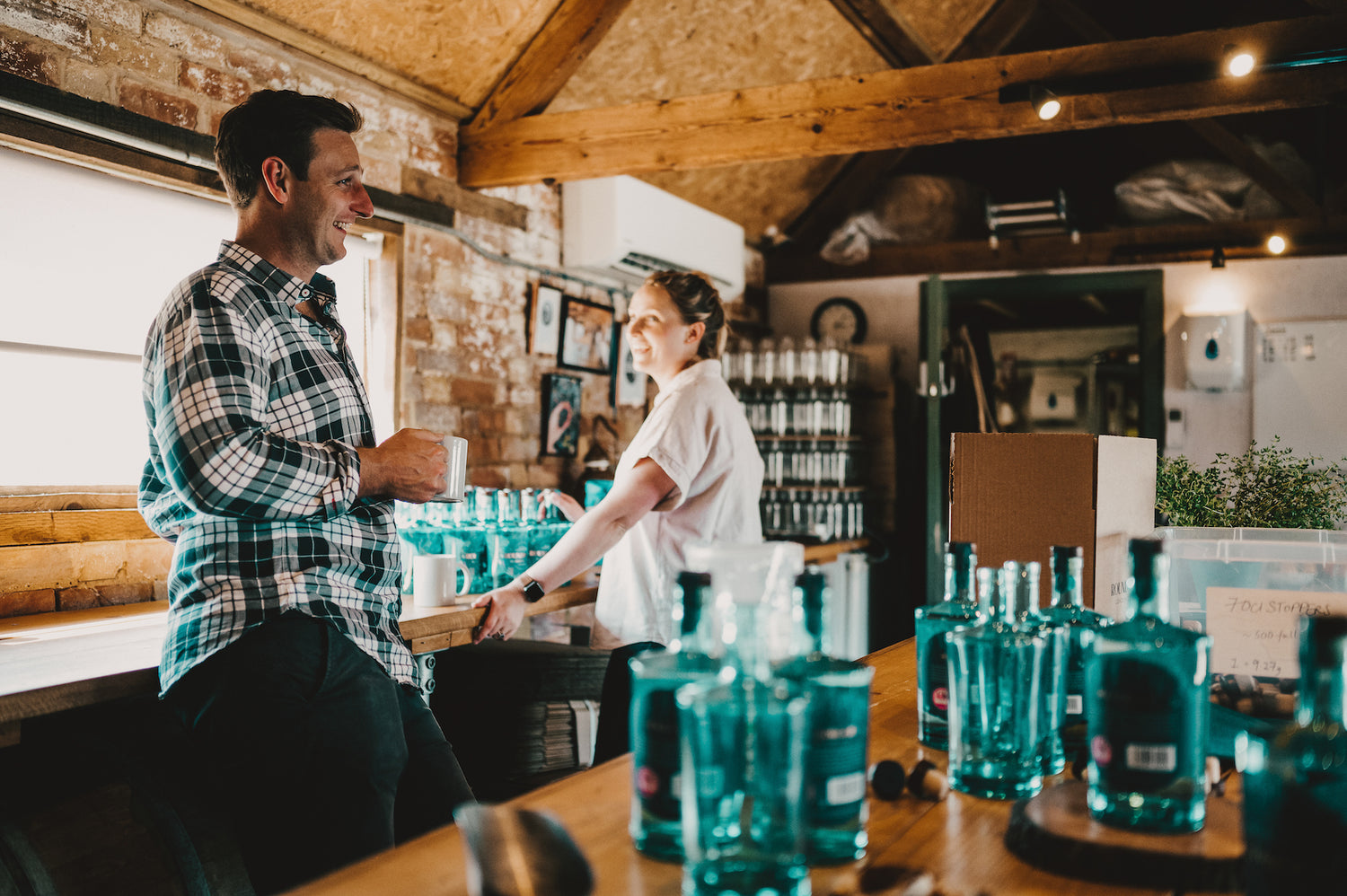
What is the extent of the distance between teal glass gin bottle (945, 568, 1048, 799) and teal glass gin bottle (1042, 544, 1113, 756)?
0.09 metres

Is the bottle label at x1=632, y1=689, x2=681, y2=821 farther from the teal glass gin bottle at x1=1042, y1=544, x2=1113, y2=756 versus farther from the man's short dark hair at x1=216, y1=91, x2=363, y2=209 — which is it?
the man's short dark hair at x1=216, y1=91, x2=363, y2=209

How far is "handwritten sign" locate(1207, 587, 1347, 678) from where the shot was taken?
109 centimetres

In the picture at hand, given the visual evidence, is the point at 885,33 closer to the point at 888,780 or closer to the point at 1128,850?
the point at 888,780

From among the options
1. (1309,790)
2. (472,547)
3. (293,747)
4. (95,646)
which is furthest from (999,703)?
(472,547)

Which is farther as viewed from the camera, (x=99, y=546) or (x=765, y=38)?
(x=765, y=38)

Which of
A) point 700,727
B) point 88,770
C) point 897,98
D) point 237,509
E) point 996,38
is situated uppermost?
point 996,38

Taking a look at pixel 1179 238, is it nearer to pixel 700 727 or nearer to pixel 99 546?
pixel 99 546

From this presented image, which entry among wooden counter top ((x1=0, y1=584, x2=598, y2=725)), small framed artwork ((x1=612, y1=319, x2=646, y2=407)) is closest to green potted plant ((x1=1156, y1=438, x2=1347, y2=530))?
wooden counter top ((x1=0, y1=584, x2=598, y2=725))

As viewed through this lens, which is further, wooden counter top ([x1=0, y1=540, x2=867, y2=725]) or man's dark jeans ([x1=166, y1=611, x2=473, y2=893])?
wooden counter top ([x1=0, y1=540, x2=867, y2=725])

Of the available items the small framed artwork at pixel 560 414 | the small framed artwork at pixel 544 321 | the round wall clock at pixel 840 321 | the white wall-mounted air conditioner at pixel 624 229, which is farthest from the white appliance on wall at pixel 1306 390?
the small framed artwork at pixel 544 321

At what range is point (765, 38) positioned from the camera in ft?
15.0

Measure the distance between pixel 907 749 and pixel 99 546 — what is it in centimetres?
218

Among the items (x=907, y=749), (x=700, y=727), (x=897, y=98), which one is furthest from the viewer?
(x=897, y=98)

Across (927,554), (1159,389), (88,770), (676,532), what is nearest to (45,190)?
(88,770)
